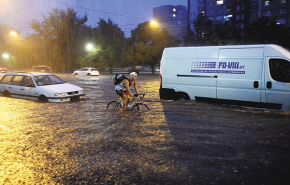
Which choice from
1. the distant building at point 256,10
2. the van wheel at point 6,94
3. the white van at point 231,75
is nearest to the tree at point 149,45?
the distant building at point 256,10

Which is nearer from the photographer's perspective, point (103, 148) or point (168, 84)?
point (103, 148)

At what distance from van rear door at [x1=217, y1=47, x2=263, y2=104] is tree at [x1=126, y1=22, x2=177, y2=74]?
34906 mm

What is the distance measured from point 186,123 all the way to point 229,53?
3613mm

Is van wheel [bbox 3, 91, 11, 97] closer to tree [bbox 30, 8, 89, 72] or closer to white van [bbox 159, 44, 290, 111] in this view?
white van [bbox 159, 44, 290, 111]

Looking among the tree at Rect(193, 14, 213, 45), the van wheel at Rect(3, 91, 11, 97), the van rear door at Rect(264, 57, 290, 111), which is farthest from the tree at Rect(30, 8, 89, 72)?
the van rear door at Rect(264, 57, 290, 111)

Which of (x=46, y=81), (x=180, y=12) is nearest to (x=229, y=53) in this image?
(x=46, y=81)

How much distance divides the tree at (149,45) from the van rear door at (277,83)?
35.8 meters

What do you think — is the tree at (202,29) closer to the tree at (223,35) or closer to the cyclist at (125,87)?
the tree at (223,35)

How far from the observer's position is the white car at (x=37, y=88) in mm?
11794

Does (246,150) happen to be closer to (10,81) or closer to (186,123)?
(186,123)

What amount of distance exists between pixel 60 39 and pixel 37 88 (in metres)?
48.6

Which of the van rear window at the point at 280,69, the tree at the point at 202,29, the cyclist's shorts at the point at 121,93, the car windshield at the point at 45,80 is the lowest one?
the cyclist's shorts at the point at 121,93

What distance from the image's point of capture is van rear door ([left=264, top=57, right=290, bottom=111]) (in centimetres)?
858

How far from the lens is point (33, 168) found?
4.32m
